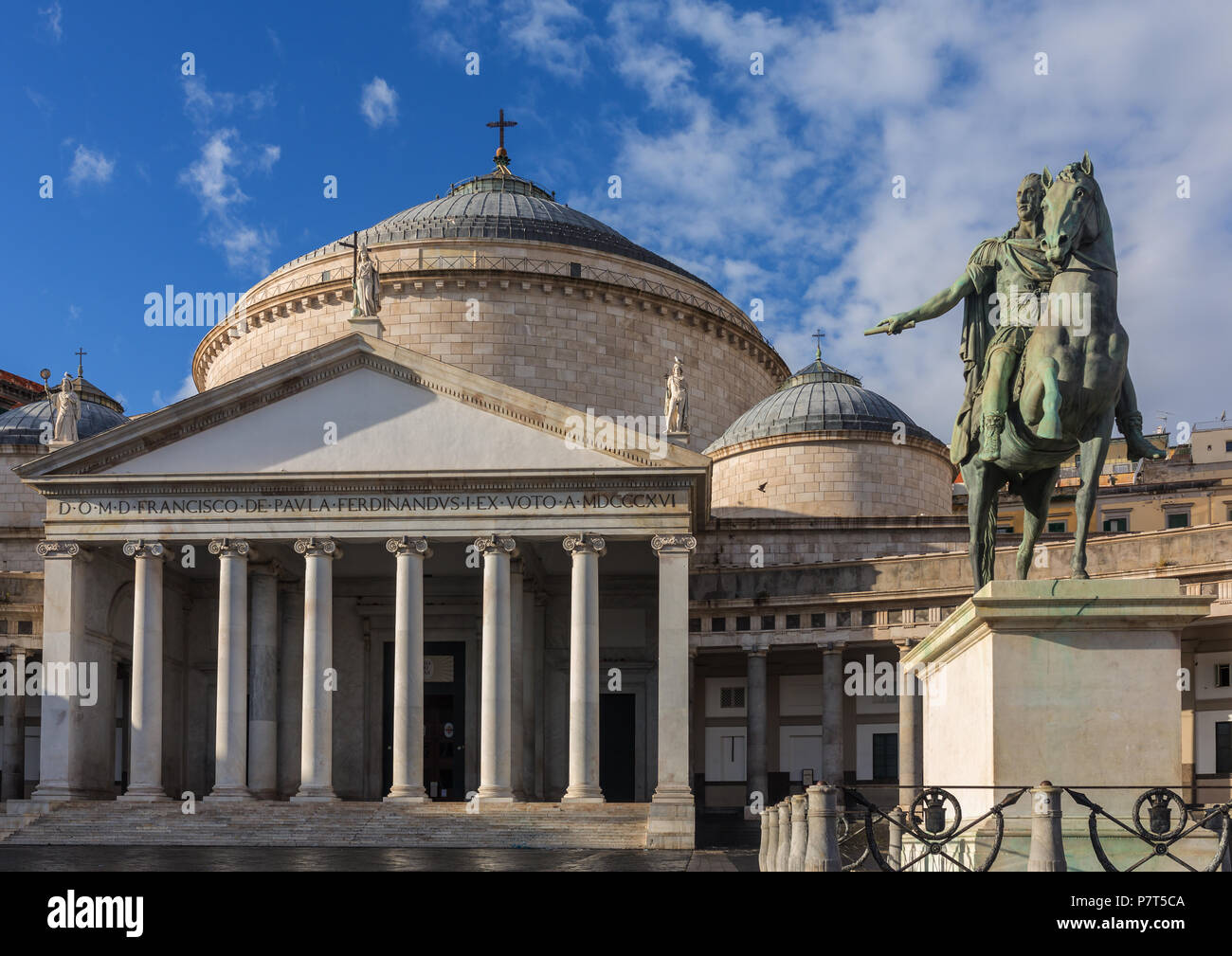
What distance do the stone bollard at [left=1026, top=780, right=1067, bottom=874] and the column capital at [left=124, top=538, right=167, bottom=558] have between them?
32.2 metres

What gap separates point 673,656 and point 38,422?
31.5m

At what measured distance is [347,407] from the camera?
40.5m

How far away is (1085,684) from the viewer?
42.8ft

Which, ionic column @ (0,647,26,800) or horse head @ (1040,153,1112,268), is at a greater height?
horse head @ (1040,153,1112,268)

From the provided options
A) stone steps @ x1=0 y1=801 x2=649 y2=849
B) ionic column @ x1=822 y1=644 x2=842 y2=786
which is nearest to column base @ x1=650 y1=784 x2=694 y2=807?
stone steps @ x1=0 y1=801 x2=649 y2=849

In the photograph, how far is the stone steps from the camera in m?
36.1

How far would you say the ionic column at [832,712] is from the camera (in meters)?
43.6

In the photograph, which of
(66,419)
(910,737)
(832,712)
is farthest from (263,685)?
(910,737)

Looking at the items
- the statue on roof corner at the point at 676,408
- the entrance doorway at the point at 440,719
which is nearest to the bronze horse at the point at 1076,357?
the statue on roof corner at the point at 676,408

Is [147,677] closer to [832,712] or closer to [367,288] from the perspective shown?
[367,288]

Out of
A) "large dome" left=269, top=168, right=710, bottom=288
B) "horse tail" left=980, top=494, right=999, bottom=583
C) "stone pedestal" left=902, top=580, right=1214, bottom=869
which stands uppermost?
"large dome" left=269, top=168, right=710, bottom=288

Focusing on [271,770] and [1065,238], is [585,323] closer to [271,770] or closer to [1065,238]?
[271,770]

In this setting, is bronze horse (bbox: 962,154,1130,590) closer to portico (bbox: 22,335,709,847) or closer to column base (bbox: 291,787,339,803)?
portico (bbox: 22,335,709,847)
